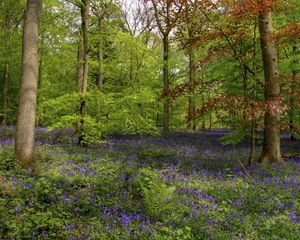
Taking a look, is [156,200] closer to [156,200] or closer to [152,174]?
[156,200]

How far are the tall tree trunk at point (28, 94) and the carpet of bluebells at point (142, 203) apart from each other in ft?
1.29

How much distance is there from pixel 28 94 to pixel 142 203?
4349mm

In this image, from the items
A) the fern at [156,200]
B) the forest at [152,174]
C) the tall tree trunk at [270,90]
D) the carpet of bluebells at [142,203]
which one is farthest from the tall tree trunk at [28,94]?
the tall tree trunk at [270,90]

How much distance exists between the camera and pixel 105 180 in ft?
25.5

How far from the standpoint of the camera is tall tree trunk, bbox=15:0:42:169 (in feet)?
27.5

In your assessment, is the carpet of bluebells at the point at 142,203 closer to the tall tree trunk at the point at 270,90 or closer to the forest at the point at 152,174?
the forest at the point at 152,174

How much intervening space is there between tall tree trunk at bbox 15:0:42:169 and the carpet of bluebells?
1.29ft

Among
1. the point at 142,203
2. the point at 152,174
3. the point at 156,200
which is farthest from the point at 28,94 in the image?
the point at 156,200

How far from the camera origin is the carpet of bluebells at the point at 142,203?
5180mm

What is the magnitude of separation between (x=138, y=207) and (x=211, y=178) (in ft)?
10.6

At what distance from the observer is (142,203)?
6430mm

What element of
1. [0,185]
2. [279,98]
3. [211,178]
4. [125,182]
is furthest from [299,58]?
[0,185]

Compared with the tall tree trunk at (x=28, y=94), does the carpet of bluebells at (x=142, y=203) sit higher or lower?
lower

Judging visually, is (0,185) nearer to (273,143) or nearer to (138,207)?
(138,207)
